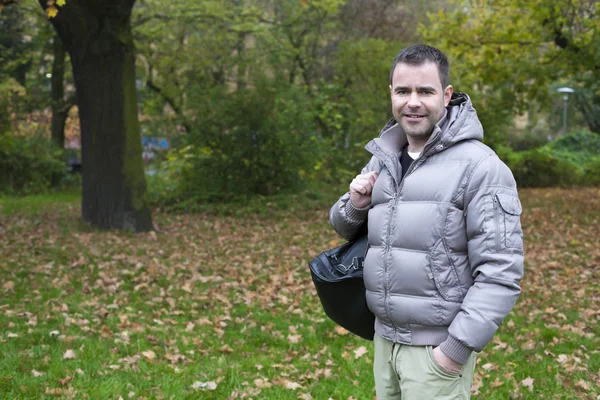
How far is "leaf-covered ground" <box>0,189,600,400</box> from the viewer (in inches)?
200

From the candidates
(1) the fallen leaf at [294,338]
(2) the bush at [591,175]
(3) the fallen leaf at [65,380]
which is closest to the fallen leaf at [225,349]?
(1) the fallen leaf at [294,338]

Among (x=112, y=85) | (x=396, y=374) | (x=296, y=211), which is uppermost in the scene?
(x=112, y=85)

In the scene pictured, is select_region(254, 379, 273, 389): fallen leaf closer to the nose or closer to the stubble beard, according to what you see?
the stubble beard

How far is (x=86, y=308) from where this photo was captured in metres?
7.33

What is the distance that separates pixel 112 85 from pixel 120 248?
314 centimetres

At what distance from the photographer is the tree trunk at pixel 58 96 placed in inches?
914

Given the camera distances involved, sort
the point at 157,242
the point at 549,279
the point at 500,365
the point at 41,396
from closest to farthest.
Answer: the point at 41,396, the point at 500,365, the point at 549,279, the point at 157,242

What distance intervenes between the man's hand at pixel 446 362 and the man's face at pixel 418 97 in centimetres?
84

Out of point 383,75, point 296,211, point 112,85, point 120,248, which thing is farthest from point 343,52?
point 120,248

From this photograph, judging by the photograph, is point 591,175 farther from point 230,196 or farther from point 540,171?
point 230,196

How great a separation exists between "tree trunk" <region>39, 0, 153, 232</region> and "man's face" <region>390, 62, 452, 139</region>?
10135mm

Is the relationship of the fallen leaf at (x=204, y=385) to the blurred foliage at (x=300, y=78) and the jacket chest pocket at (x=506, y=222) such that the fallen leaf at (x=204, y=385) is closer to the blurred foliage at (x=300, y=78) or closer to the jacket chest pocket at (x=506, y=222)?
the jacket chest pocket at (x=506, y=222)

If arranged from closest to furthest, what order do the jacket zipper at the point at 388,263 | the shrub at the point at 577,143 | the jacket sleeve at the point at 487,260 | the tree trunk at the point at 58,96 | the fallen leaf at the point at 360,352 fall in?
1. the jacket sleeve at the point at 487,260
2. the jacket zipper at the point at 388,263
3. the fallen leaf at the point at 360,352
4. the tree trunk at the point at 58,96
5. the shrub at the point at 577,143

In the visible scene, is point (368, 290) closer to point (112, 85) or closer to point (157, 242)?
point (157, 242)
